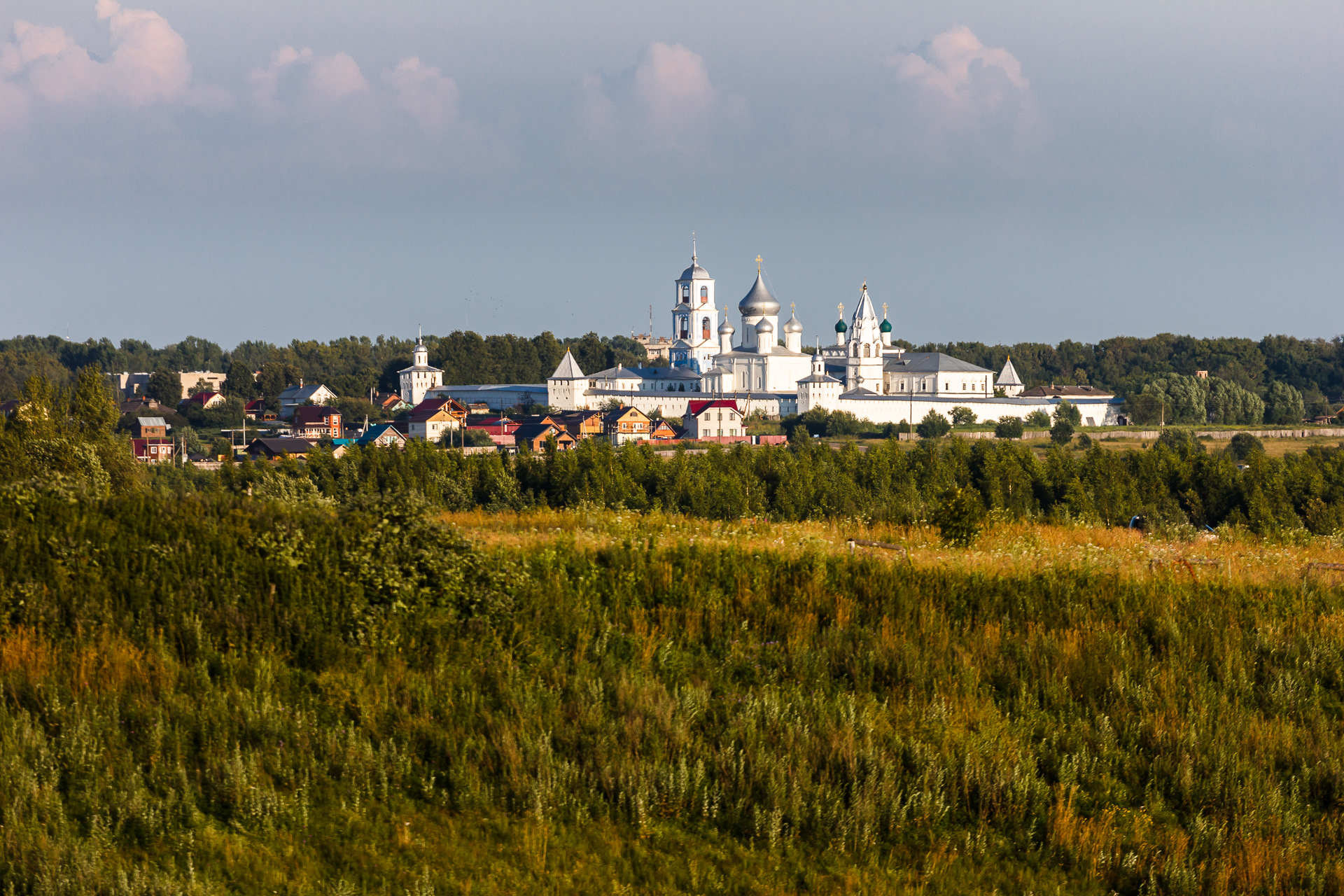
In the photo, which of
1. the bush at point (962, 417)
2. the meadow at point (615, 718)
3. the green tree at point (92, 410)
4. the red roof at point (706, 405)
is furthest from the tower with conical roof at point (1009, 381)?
the meadow at point (615, 718)

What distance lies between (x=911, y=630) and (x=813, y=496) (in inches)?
1348

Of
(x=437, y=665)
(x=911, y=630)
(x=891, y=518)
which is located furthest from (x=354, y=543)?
(x=891, y=518)

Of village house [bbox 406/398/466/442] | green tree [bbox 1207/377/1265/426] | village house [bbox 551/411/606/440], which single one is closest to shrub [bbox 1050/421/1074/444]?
green tree [bbox 1207/377/1265/426]

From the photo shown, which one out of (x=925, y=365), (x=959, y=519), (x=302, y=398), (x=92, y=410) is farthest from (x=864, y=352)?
(x=959, y=519)

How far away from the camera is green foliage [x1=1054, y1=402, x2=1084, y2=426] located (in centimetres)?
8362

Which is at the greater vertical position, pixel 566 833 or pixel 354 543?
pixel 354 543

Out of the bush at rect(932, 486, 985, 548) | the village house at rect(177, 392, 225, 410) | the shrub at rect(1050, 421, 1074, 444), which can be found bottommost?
the shrub at rect(1050, 421, 1074, 444)

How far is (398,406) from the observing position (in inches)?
3920

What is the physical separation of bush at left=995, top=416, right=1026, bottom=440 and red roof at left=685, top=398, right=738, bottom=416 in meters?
17.2

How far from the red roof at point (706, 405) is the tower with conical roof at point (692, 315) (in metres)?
17.5

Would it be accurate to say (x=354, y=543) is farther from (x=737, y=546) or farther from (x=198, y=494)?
(x=737, y=546)

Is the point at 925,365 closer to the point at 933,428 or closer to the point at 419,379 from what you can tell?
the point at 933,428

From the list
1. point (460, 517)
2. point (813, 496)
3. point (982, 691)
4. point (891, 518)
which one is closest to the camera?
point (982, 691)

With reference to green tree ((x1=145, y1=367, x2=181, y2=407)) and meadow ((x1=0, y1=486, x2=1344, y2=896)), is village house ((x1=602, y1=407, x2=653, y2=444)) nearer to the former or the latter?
green tree ((x1=145, y1=367, x2=181, y2=407))
